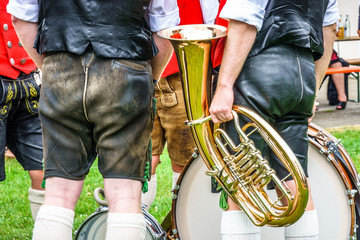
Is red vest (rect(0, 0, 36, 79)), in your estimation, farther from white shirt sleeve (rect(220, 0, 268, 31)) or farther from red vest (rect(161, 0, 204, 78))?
white shirt sleeve (rect(220, 0, 268, 31))

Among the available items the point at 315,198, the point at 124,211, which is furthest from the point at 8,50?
the point at 315,198

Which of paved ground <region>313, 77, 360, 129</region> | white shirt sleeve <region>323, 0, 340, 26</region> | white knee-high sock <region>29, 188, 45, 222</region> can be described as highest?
white shirt sleeve <region>323, 0, 340, 26</region>

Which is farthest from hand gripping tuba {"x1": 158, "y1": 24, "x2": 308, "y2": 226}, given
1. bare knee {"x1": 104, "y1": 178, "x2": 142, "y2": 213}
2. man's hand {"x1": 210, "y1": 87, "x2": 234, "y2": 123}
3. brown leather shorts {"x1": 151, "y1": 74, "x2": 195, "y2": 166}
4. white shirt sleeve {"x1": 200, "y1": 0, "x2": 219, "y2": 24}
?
brown leather shorts {"x1": 151, "y1": 74, "x2": 195, "y2": 166}

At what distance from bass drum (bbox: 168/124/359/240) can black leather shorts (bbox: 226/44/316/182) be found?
0.59 metres

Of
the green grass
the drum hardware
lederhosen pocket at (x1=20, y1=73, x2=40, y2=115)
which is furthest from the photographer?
the green grass

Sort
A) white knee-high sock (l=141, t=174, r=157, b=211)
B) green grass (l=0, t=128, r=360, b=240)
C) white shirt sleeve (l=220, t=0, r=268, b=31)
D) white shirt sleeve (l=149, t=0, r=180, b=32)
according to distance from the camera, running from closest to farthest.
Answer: white shirt sleeve (l=220, t=0, r=268, b=31) → white shirt sleeve (l=149, t=0, r=180, b=32) → white knee-high sock (l=141, t=174, r=157, b=211) → green grass (l=0, t=128, r=360, b=240)

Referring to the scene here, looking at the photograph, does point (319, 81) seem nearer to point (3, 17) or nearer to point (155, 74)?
point (155, 74)

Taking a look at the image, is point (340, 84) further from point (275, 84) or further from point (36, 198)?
point (275, 84)

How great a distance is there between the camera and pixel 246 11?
7.85ft

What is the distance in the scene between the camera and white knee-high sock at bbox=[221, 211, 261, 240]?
262 cm

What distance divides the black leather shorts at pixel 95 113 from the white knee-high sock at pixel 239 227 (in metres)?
0.43

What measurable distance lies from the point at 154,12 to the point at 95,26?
1.03ft

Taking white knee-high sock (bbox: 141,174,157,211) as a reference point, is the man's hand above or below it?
above

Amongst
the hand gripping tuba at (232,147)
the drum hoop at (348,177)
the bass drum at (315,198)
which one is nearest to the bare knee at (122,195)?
the hand gripping tuba at (232,147)
